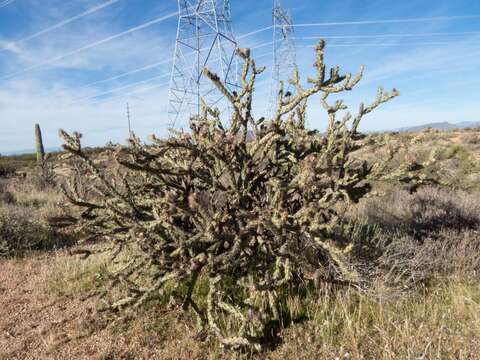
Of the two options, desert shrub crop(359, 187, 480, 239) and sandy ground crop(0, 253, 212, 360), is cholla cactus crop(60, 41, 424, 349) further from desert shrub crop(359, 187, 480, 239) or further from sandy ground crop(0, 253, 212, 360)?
desert shrub crop(359, 187, 480, 239)

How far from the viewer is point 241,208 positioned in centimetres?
332

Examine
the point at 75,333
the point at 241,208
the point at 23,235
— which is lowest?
the point at 75,333

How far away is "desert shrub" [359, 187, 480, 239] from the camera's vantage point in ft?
16.9

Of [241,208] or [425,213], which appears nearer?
[241,208]

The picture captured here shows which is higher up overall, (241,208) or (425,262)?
(241,208)

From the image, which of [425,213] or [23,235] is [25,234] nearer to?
[23,235]

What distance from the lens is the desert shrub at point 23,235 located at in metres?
5.52

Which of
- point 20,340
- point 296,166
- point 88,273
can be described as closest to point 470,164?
point 296,166

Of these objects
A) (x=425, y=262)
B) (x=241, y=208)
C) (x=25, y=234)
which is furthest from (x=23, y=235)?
(x=425, y=262)

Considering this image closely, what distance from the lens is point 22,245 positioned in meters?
5.61

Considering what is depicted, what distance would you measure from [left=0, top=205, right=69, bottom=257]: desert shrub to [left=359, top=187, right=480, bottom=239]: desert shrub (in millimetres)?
4750

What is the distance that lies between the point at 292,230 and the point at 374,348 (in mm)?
988

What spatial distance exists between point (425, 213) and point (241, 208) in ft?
11.4

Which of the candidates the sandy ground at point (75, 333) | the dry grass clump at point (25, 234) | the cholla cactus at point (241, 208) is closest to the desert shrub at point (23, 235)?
the dry grass clump at point (25, 234)
